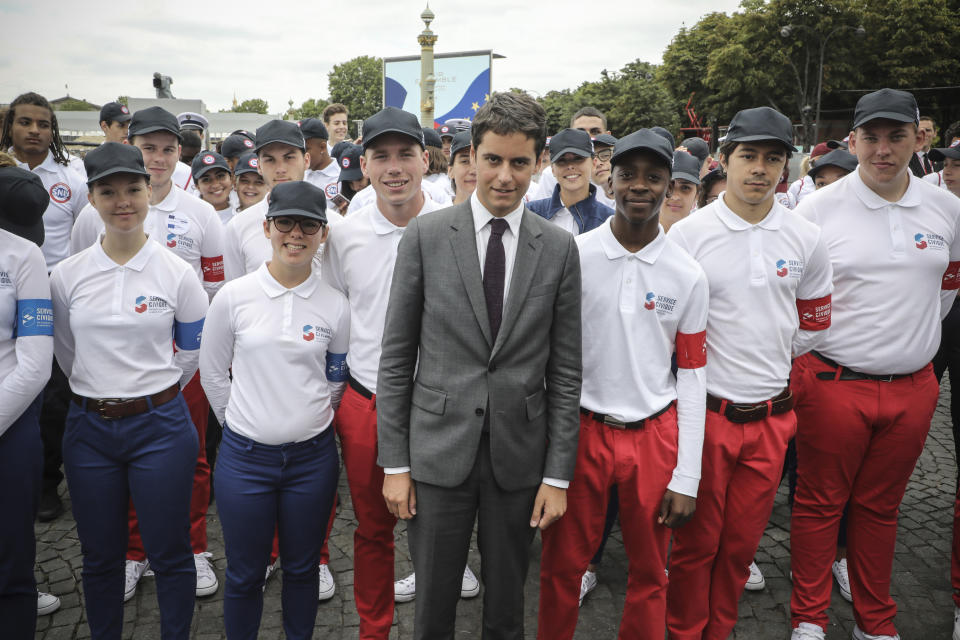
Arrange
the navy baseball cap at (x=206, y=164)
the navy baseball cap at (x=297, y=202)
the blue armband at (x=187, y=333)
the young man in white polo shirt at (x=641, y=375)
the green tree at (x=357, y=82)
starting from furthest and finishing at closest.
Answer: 1. the green tree at (x=357, y=82)
2. the navy baseball cap at (x=206, y=164)
3. the blue armband at (x=187, y=333)
4. the navy baseball cap at (x=297, y=202)
5. the young man in white polo shirt at (x=641, y=375)

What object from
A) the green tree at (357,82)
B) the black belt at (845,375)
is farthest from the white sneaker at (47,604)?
the green tree at (357,82)

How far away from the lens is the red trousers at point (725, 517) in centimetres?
325

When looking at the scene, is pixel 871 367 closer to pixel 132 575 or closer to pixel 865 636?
pixel 865 636

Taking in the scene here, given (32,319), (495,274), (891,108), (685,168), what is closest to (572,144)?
(685,168)

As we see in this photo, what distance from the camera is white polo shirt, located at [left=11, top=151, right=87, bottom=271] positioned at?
4.92 meters

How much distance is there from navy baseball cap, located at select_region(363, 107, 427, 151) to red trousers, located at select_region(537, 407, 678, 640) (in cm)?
171

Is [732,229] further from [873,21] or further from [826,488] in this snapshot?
[873,21]

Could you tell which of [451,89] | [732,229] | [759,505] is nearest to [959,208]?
[732,229]

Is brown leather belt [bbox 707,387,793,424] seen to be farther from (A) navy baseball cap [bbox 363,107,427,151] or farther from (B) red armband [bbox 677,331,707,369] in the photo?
(A) navy baseball cap [bbox 363,107,427,151]

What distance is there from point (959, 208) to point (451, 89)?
82.5ft

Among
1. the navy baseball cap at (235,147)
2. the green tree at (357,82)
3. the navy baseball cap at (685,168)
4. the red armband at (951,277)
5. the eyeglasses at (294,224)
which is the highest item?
the green tree at (357,82)

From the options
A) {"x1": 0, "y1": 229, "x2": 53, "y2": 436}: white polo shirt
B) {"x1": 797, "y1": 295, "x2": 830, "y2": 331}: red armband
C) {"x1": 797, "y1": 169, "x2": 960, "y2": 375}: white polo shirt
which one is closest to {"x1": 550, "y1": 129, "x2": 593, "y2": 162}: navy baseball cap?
{"x1": 797, "y1": 169, "x2": 960, "y2": 375}: white polo shirt

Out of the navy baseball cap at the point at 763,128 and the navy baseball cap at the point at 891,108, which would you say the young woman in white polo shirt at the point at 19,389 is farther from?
the navy baseball cap at the point at 891,108

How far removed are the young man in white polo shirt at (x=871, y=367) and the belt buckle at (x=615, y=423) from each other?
4.69 feet
